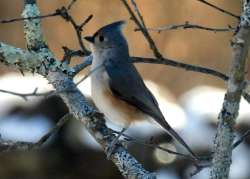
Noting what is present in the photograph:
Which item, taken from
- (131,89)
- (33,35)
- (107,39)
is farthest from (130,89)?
(33,35)

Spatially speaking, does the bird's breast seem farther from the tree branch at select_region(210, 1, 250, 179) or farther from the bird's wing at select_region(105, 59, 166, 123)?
the tree branch at select_region(210, 1, 250, 179)

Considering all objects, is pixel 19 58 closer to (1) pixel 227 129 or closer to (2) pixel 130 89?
(2) pixel 130 89

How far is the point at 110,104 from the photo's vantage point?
2809 mm

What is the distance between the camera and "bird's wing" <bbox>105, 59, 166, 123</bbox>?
2.83 m

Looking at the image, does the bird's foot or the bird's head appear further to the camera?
the bird's head

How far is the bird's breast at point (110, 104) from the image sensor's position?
2781mm

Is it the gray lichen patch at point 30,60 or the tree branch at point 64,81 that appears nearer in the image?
the tree branch at point 64,81

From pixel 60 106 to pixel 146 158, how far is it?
646 mm

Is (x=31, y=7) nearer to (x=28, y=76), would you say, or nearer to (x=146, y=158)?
(x=146, y=158)

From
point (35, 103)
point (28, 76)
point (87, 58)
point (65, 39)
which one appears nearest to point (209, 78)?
point (65, 39)

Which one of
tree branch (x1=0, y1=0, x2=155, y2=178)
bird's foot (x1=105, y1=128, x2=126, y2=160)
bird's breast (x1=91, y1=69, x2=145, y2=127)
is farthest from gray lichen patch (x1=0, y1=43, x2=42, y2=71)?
bird's breast (x1=91, y1=69, x2=145, y2=127)

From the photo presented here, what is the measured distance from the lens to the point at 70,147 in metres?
4.44

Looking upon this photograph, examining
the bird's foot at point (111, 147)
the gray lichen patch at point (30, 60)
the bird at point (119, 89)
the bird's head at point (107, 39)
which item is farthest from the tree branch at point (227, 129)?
the bird's head at point (107, 39)

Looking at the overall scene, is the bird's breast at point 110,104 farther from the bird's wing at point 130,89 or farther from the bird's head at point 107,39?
the bird's head at point 107,39
